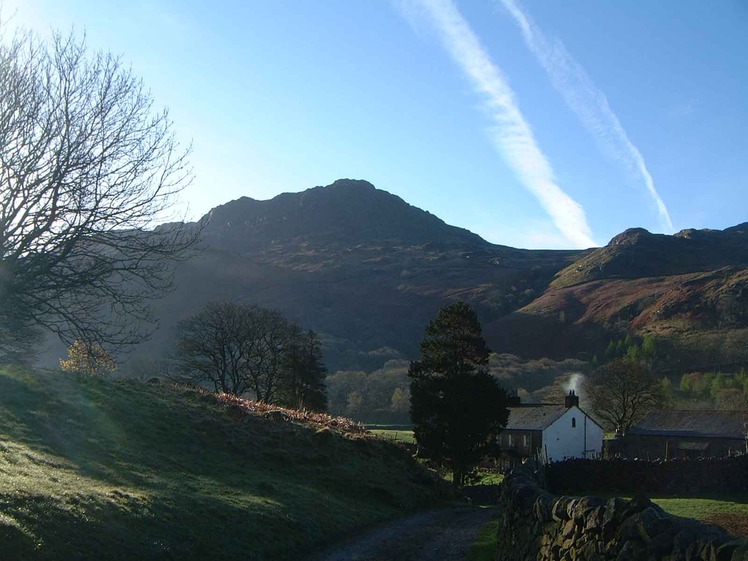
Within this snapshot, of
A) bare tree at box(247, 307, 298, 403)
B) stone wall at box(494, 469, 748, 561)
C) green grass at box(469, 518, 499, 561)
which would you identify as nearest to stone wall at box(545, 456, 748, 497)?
green grass at box(469, 518, 499, 561)

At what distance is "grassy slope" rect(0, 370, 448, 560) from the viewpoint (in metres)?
13.1

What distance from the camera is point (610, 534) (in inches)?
292

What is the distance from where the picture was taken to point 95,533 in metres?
12.7

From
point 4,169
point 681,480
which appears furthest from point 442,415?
point 4,169

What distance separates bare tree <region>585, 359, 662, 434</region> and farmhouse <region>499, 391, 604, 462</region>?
767cm

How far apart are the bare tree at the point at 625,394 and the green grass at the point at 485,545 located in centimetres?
5602

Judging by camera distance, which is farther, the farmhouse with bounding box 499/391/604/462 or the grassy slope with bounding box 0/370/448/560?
the farmhouse with bounding box 499/391/604/462

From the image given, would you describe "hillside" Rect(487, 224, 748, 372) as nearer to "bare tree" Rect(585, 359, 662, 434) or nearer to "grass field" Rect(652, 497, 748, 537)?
"bare tree" Rect(585, 359, 662, 434)

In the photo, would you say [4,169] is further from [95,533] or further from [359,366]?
[359,366]

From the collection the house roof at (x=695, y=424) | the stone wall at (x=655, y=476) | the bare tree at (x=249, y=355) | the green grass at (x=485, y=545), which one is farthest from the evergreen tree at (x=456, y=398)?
the house roof at (x=695, y=424)

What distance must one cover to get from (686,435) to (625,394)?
1071cm

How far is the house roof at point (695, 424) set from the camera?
6162 centimetres

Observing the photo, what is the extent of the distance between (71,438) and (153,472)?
3.82 m

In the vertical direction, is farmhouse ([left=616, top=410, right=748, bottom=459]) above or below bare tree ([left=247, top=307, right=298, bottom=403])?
below
